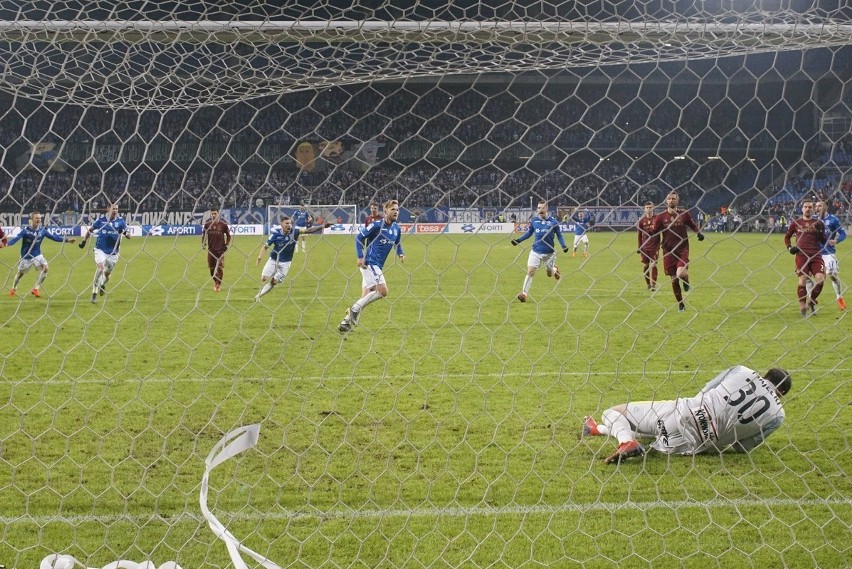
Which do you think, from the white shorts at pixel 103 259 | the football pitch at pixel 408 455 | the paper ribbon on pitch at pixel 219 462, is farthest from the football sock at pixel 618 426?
the white shorts at pixel 103 259

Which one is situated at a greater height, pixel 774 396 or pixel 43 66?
pixel 43 66

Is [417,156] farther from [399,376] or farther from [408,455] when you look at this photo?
[399,376]

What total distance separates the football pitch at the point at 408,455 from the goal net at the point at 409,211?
0.03 metres

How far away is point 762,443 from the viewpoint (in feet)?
17.6

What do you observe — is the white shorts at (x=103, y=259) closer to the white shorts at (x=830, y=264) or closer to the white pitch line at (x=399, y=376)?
the white pitch line at (x=399, y=376)

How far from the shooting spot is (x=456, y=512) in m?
4.33

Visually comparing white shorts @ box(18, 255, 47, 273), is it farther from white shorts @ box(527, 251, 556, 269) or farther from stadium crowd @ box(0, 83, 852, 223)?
white shorts @ box(527, 251, 556, 269)

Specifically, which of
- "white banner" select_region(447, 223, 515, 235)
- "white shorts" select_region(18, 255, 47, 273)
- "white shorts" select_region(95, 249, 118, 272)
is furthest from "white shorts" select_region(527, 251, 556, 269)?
"white shorts" select_region(18, 255, 47, 273)

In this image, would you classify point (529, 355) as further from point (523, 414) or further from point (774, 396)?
point (774, 396)

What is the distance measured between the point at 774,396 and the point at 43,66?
14.1 ft

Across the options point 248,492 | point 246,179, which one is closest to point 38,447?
point 248,492

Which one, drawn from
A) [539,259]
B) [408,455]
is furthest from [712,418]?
[539,259]

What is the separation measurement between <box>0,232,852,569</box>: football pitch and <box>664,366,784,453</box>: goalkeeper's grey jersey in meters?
0.17

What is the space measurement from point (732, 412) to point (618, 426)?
2.13 feet
